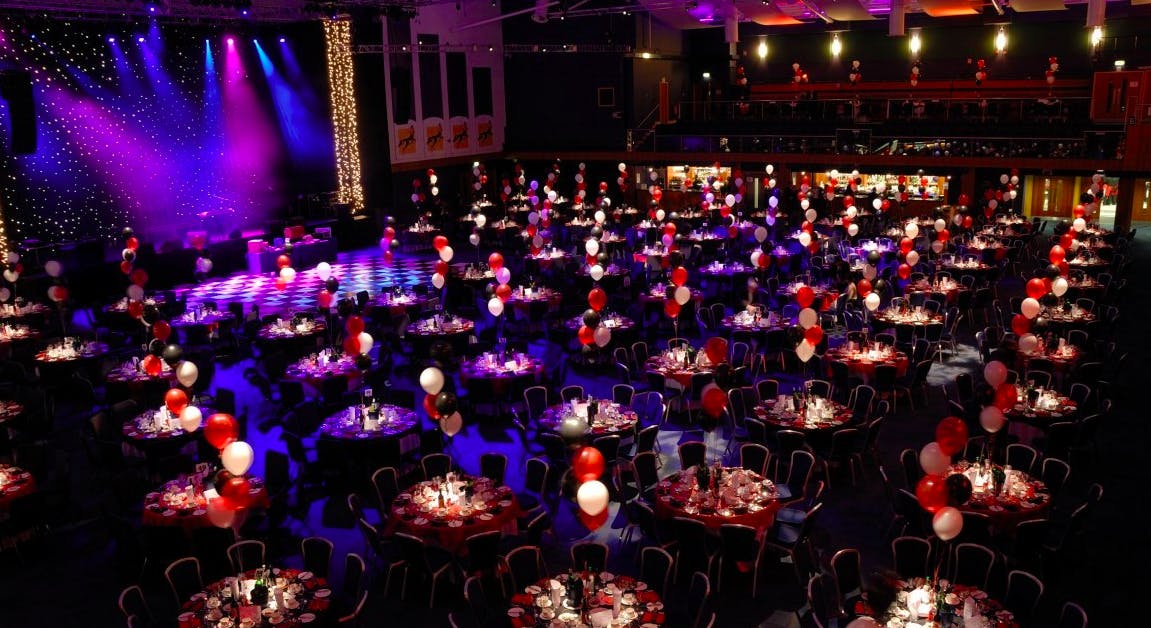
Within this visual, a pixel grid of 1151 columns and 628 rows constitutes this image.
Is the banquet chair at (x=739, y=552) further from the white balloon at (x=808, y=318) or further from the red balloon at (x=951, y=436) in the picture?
the white balloon at (x=808, y=318)

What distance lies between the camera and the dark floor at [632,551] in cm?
741

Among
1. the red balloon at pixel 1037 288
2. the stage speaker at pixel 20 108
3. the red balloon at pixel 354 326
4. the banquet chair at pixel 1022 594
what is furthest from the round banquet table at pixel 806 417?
the stage speaker at pixel 20 108

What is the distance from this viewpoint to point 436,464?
867 cm

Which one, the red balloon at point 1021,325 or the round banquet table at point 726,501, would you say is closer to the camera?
the round banquet table at point 726,501

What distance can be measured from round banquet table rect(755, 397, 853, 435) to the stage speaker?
13.6 metres

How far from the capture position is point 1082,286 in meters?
15.0

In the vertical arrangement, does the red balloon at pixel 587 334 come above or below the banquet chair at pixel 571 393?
above

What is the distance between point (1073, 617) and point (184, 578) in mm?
6084

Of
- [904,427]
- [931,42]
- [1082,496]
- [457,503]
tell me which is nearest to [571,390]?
[457,503]

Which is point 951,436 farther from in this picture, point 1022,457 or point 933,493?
point 1022,457

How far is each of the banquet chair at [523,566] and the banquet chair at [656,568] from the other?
0.80 meters

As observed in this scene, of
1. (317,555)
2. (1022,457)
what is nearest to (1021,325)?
(1022,457)

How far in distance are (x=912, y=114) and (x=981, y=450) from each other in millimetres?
19773

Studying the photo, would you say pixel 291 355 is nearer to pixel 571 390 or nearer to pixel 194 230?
pixel 571 390
